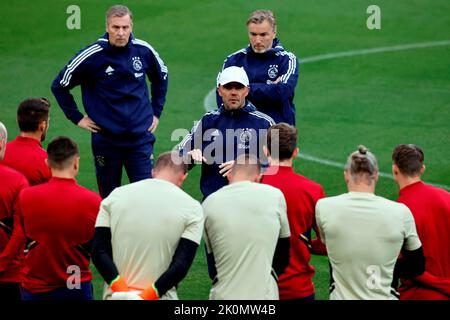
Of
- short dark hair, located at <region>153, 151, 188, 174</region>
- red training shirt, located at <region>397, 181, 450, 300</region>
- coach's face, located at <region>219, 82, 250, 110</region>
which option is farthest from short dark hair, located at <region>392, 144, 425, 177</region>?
coach's face, located at <region>219, 82, 250, 110</region>

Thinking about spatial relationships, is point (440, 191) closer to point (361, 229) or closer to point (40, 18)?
point (361, 229)

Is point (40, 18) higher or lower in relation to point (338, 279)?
higher

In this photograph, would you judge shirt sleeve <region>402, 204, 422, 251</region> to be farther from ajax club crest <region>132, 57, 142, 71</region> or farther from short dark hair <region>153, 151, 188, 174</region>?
ajax club crest <region>132, 57, 142, 71</region>

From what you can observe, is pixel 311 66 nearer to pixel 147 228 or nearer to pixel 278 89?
pixel 278 89

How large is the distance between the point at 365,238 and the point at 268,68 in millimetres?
3934

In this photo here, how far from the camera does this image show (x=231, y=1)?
23.6 m

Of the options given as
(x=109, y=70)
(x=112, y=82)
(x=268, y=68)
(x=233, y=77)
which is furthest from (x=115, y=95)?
(x=233, y=77)

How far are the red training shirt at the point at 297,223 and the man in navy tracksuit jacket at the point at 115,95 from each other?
3173 mm

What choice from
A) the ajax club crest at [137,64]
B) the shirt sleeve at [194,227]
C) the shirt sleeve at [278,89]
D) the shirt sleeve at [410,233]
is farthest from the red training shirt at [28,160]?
the shirt sleeve at [410,233]

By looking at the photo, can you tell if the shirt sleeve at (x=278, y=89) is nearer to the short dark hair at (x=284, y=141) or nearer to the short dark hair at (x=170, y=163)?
the short dark hair at (x=284, y=141)

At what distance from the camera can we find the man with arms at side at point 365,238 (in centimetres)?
749

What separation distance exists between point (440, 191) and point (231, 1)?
→ 15966 mm

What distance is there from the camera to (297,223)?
318 inches

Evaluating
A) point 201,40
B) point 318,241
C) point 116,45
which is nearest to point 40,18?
point 201,40
